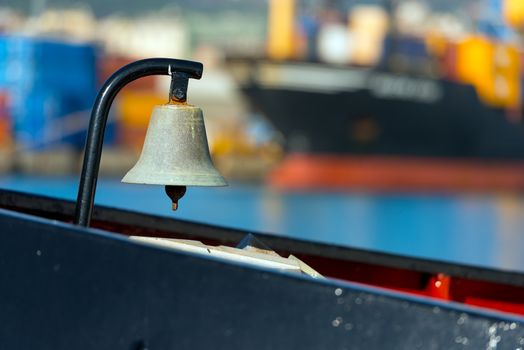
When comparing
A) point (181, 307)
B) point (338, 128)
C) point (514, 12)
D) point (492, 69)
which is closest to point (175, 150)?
point (181, 307)

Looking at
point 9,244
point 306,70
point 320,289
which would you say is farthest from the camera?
point 306,70

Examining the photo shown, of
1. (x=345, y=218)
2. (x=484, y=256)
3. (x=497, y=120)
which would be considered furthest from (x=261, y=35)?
(x=484, y=256)

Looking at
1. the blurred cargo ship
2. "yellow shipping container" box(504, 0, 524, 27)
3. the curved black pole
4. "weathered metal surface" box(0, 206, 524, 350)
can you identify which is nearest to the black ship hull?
the blurred cargo ship

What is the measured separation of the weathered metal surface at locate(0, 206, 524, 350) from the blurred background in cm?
1639

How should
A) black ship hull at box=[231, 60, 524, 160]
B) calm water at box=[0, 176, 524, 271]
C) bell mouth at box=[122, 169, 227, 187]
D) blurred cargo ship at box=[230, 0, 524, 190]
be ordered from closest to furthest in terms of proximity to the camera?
bell mouth at box=[122, 169, 227, 187]
calm water at box=[0, 176, 524, 271]
blurred cargo ship at box=[230, 0, 524, 190]
black ship hull at box=[231, 60, 524, 160]

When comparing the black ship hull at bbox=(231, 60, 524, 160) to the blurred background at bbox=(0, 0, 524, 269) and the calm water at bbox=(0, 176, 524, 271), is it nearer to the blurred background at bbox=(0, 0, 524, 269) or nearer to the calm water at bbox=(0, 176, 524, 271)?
the blurred background at bbox=(0, 0, 524, 269)

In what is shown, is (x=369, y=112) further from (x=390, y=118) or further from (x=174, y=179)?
(x=174, y=179)

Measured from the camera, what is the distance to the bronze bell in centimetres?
276

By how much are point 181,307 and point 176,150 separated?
75 centimetres

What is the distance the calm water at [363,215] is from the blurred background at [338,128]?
0.20 feet

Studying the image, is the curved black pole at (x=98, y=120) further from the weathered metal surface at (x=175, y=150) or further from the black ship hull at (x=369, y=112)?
the black ship hull at (x=369, y=112)

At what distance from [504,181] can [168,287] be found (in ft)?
93.1

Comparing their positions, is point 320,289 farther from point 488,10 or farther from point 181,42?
→ point 181,42

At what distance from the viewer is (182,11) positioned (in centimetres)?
7762
